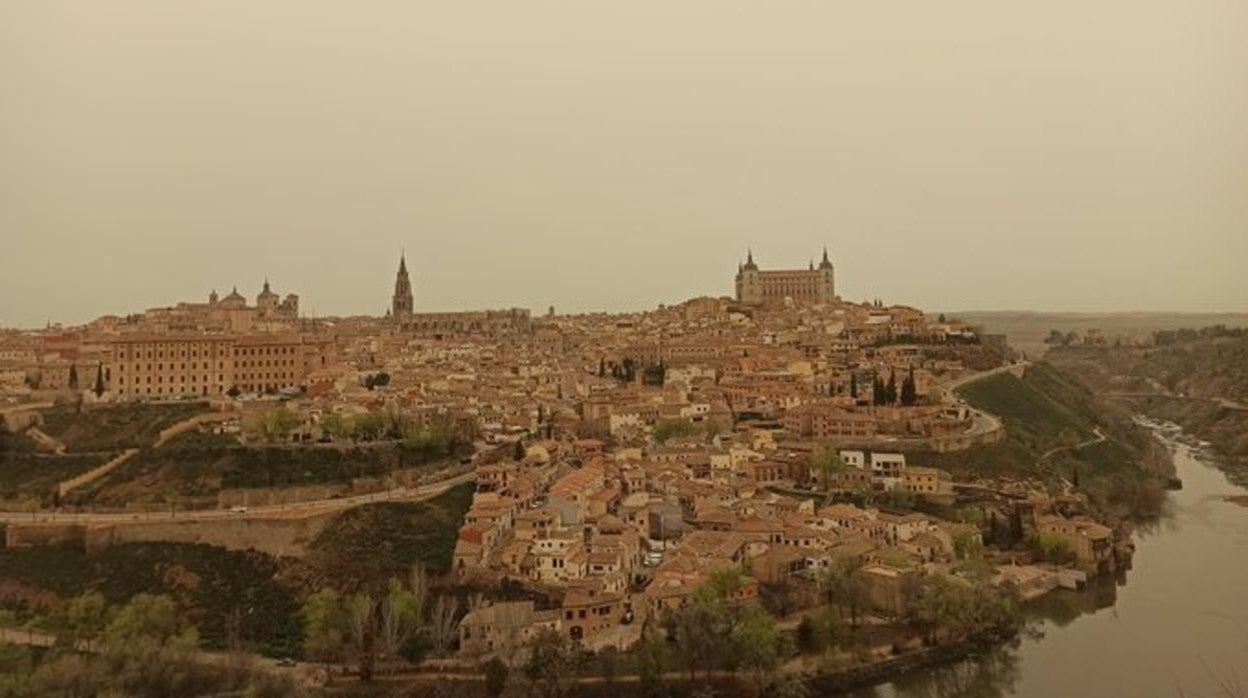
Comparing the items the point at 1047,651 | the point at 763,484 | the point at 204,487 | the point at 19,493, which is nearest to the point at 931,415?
the point at 763,484

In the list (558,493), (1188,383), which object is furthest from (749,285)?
(558,493)

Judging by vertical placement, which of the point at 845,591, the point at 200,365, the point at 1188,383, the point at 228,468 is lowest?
the point at 845,591

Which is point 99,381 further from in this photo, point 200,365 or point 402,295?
point 402,295

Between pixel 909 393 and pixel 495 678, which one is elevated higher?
pixel 909 393

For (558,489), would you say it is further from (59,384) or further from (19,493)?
(59,384)

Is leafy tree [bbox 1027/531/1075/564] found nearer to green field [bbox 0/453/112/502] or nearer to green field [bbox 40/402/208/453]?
green field [bbox 40/402/208/453]

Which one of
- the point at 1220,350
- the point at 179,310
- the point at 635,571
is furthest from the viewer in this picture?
the point at 179,310

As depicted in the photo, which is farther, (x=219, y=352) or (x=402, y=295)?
(x=402, y=295)
